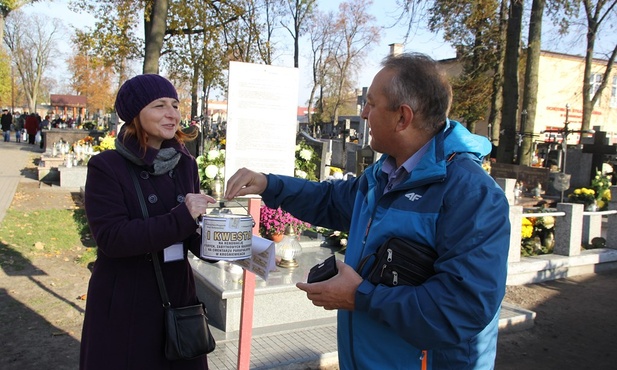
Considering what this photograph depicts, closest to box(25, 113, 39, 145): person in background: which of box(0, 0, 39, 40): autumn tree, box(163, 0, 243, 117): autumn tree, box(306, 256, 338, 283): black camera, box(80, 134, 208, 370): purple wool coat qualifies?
box(0, 0, 39, 40): autumn tree

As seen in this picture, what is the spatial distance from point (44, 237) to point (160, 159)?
668 centimetres

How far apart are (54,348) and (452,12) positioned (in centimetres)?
1530

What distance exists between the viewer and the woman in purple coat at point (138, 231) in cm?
204

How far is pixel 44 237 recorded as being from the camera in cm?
787

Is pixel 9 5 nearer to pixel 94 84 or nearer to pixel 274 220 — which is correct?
pixel 274 220

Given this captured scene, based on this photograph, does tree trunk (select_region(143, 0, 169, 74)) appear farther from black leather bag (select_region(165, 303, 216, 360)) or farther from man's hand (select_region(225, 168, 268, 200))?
black leather bag (select_region(165, 303, 216, 360))

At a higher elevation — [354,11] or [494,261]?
[354,11]

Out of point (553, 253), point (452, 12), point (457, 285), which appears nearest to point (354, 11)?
point (452, 12)

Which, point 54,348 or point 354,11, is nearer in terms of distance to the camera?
point 54,348

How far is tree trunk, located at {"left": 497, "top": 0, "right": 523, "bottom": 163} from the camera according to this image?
52.4 feet

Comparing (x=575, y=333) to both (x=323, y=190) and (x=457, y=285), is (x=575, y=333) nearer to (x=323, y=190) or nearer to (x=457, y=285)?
(x=323, y=190)

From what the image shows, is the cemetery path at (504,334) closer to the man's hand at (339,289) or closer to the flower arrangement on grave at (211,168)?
the flower arrangement on grave at (211,168)

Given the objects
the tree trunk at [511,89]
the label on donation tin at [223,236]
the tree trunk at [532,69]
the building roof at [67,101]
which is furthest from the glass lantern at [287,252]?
Answer: the building roof at [67,101]

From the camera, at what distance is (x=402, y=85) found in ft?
5.36
